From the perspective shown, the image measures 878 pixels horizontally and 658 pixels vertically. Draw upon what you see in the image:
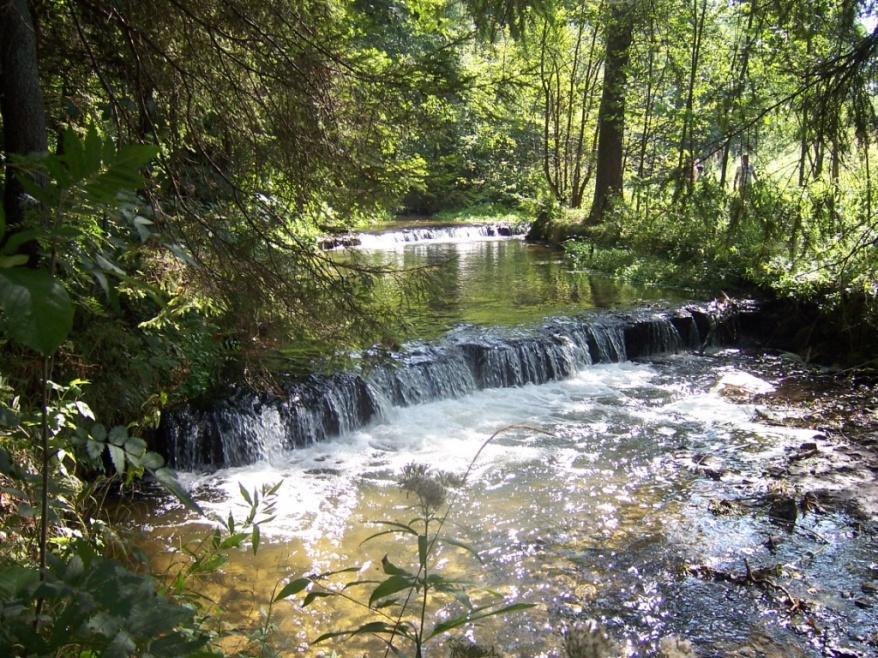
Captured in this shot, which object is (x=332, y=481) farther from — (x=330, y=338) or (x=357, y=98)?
(x=357, y=98)

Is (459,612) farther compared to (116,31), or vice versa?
(459,612)

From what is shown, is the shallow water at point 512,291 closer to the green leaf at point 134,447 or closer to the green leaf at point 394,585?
the green leaf at point 134,447

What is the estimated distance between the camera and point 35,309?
1055 millimetres

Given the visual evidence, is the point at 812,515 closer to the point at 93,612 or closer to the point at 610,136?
the point at 93,612

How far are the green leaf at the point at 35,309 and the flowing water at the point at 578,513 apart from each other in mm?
1430

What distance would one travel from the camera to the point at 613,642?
4.08m

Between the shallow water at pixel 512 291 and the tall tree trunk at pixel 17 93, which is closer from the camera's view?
the tall tree trunk at pixel 17 93

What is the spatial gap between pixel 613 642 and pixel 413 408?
15.4 feet

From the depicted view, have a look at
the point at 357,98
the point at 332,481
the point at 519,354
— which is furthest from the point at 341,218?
the point at 519,354

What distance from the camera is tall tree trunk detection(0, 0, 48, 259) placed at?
2.61 m

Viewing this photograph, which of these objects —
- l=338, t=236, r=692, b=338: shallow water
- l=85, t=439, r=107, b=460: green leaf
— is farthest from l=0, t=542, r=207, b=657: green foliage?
l=338, t=236, r=692, b=338: shallow water

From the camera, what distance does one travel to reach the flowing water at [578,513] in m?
4.32

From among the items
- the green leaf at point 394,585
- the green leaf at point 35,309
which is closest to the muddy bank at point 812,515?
the green leaf at point 394,585

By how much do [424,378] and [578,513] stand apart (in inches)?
133
